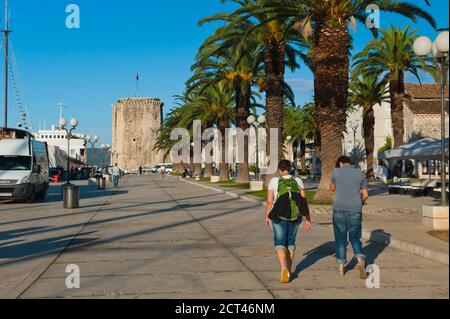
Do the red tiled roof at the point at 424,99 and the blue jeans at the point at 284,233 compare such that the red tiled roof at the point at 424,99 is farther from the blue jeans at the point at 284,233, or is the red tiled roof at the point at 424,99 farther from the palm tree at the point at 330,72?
the blue jeans at the point at 284,233

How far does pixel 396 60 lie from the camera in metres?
35.9

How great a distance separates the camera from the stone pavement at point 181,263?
702 centimetres

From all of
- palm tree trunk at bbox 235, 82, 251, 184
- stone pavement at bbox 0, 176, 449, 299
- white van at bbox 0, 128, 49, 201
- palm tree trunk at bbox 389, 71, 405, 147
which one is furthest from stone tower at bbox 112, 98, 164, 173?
stone pavement at bbox 0, 176, 449, 299

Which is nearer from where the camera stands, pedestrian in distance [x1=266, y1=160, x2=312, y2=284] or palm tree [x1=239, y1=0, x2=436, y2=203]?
pedestrian in distance [x1=266, y1=160, x2=312, y2=284]

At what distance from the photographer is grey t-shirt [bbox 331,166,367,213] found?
26.2ft

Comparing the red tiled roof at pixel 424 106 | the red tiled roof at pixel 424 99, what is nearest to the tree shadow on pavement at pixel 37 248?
the red tiled roof at pixel 424 99

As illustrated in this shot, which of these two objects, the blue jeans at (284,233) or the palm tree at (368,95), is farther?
the palm tree at (368,95)

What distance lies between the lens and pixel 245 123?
1547 inches

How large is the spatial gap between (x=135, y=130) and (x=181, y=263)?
135 meters

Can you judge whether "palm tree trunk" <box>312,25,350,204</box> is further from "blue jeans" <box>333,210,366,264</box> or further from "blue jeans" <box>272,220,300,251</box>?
"blue jeans" <box>272,220,300,251</box>

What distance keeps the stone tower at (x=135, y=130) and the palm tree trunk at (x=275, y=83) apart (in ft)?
374

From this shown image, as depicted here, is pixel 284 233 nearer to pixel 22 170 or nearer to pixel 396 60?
pixel 22 170

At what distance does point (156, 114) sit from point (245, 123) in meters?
106

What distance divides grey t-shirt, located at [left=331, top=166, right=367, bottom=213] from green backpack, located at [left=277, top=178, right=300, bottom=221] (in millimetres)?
761
